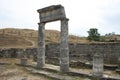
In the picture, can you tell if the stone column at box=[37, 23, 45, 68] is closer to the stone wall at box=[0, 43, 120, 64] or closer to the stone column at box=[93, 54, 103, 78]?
the stone wall at box=[0, 43, 120, 64]

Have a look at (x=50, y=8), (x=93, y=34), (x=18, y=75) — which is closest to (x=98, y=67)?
A: (x=18, y=75)

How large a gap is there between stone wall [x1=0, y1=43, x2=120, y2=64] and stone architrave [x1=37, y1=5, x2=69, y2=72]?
3.57 metres

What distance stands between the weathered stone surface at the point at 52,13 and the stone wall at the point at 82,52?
5014 millimetres

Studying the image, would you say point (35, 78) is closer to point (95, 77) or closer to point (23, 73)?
point (23, 73)

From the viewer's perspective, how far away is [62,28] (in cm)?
1399

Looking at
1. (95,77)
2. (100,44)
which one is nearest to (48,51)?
(100,44)

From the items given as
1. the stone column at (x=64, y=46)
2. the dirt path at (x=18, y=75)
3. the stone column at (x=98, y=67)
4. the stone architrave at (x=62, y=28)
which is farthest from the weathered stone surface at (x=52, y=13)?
the dirt path at (x=18, y=75)

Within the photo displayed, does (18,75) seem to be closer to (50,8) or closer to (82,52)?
(50,8)

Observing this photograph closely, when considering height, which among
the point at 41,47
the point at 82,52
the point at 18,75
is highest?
the point at 41,47

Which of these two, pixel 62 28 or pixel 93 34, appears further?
pixel 93 34

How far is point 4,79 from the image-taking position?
43.0 ft

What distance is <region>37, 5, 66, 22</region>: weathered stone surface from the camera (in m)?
14.0

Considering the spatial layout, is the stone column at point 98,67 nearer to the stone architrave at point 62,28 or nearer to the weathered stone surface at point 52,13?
the stone architrave at point 62,28

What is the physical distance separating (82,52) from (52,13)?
7.38 meters
